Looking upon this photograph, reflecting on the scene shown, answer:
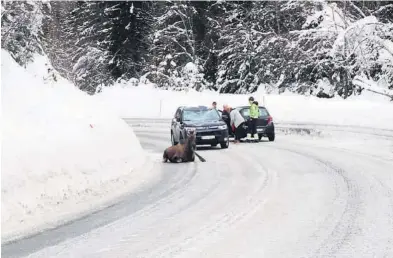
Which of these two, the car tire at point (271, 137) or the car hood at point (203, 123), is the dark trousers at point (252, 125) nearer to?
the car tire at point (271, 137)

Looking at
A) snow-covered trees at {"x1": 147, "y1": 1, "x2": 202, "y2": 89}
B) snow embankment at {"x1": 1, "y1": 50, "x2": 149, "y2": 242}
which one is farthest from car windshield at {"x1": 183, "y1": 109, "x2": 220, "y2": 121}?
snow-covered trees at {"x1": 147, "y1": 1, "x2": 202, "y2": 89}

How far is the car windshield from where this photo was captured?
69.5ft

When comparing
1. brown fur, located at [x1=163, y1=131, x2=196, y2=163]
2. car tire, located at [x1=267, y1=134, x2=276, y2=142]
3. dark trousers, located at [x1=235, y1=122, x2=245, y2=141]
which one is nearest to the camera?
brown fur, located at [x1=163, y1=131, x2=196, y2=163]

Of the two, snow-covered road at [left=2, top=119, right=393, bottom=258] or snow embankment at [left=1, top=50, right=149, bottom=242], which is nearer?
snow-covered road at [left=2, top=119, right=393, bottom=258]

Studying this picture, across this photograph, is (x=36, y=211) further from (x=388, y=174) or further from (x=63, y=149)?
(x=388, y=174)

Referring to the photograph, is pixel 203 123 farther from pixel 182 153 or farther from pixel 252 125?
pixel 182 153

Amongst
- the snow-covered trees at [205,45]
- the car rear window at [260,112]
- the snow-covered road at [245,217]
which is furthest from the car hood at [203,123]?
the snow-covered trees at [205,45]

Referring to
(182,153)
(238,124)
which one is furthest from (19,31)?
(238,124)

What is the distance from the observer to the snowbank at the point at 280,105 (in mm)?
27359

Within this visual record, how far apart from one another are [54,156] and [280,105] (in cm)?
2789

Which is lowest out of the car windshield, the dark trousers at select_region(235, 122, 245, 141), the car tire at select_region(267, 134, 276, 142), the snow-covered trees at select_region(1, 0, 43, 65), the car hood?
the car tire at select_region(267, 134, 276, 142)

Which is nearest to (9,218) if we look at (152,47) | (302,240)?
(302,240)

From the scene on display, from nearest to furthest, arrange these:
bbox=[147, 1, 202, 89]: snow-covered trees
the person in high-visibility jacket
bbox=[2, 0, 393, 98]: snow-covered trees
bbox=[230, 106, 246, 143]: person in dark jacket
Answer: the person in high-visibility jacket, bbox=[230, 106, 246, 143]: person in dark jacket, bbox=[2, 0, 393, 98]: snow-covered trees, bbox=[147, 1, 202, 89]: snow-covered trees

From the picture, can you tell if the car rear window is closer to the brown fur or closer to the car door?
the car door
